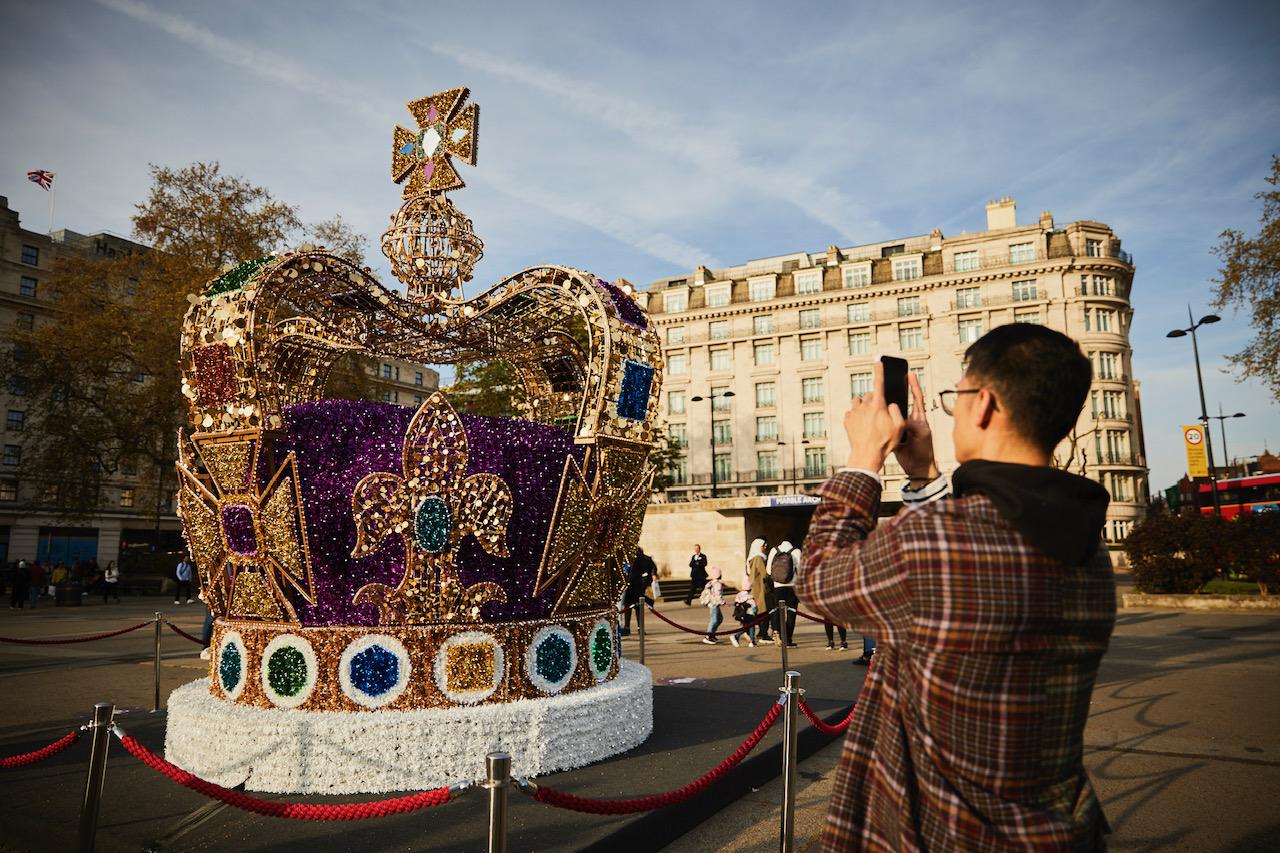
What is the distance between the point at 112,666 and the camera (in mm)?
11562

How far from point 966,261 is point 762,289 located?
12935 millimetres

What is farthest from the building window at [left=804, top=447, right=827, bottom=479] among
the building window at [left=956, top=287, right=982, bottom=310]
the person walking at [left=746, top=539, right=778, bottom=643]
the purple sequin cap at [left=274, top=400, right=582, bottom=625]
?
the purple sequin cap at [left=274, top=400, right=582, bottom=625]

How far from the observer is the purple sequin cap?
17.1 feet

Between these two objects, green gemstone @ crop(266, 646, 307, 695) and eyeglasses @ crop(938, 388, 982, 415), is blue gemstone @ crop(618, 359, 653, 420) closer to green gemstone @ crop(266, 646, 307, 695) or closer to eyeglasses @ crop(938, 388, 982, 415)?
green gemstone @ crop(266, 646, 307, 695)

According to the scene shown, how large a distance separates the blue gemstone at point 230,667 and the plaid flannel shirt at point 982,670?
16.7ft

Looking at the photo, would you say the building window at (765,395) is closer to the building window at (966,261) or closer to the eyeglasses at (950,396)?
the building window at (966,261)

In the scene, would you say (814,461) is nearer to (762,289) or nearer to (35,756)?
(762,289)

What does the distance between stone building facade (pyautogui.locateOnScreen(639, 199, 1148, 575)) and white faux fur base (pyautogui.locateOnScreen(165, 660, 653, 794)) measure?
117 feet

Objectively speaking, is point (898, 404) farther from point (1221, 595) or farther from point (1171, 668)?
point (1221, 595)

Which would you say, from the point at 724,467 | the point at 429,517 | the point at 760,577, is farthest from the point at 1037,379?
the point at 724,467

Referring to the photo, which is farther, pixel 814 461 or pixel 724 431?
pixel 724 431

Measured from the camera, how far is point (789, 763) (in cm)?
409

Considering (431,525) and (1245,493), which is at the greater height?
(1245,493)

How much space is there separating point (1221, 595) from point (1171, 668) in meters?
10.1
